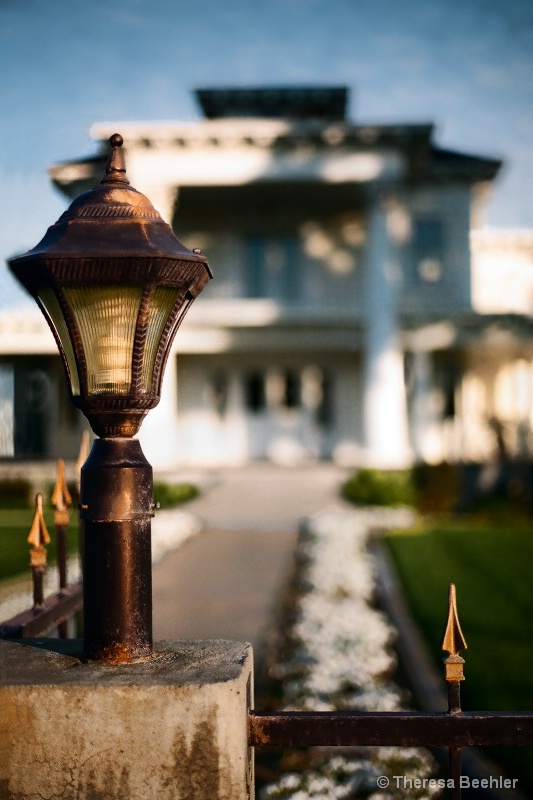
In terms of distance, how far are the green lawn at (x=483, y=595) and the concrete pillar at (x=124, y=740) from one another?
3171 millimetres

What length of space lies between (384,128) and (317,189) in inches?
93.5

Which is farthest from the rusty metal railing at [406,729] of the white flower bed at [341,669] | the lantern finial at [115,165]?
the white flower bed at [341,669]

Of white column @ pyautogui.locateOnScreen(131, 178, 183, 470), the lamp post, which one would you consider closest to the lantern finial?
the lamp post

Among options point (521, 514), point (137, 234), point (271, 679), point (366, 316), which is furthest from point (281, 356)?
point (137, 234)

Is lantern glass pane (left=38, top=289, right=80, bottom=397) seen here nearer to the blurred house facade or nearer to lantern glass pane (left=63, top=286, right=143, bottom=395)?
lantern glass pane (left=63, top=286, right=143, bottom=395)

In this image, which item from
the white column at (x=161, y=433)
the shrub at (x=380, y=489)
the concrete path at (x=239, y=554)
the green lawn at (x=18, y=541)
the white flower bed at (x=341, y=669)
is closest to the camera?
the white flower bed at (x=341, y=669)

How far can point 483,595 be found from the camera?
9109 millimetres

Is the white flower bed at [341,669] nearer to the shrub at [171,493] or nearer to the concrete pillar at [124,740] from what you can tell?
the concrete pillar at [124,740]

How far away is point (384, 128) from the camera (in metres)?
19.7

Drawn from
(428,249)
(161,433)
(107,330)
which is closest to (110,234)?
(107,330)

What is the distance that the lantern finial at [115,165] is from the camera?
2.72 m

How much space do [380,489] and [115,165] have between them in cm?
1500

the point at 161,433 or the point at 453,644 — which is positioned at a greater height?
the point at 161,433

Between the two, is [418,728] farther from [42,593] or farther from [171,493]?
[171,493]
